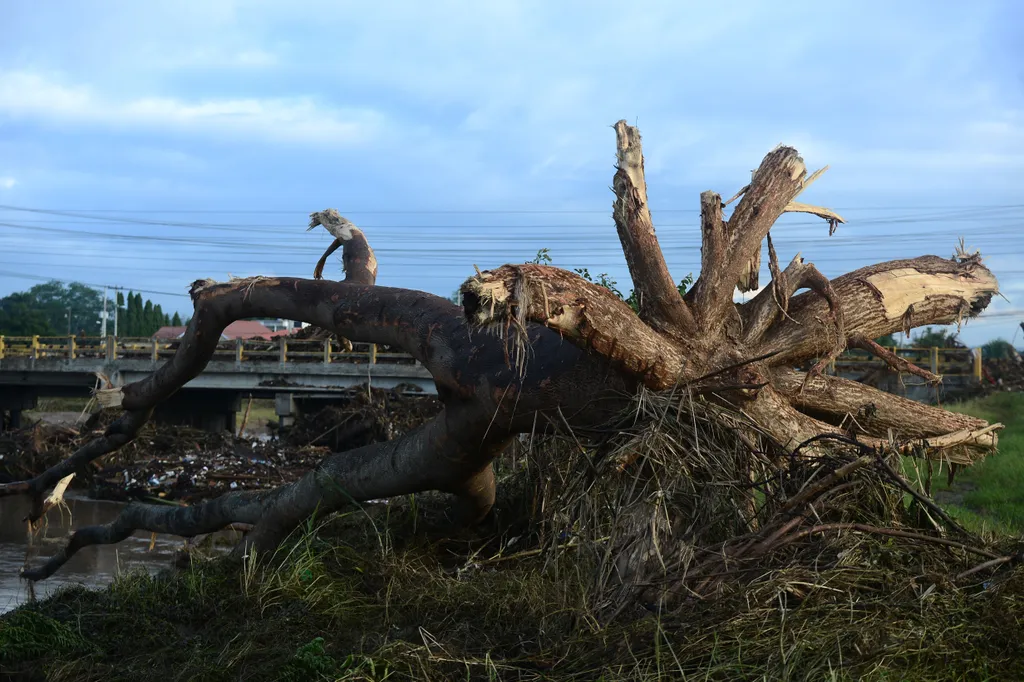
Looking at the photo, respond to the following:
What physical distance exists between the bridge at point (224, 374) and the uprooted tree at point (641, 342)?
1681 centimetres

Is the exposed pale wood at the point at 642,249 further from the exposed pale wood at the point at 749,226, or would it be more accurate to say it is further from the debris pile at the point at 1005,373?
the debris pile at the point at 1005,373

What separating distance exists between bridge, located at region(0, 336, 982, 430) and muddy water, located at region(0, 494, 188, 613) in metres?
10.8

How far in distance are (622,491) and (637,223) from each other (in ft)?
5.16

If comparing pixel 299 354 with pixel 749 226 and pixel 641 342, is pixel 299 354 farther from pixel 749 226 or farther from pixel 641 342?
pixel 641 342

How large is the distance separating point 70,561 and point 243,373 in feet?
51.8

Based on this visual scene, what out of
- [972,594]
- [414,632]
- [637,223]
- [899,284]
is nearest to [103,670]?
[414,632]

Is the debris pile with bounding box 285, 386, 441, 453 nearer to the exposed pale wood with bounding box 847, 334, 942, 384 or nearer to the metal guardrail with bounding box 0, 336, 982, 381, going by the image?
the metal guardrail with bounding box 0, 336, 982, 381

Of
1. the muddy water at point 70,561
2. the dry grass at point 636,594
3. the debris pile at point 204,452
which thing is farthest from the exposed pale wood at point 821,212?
the debris pile at point 204,452

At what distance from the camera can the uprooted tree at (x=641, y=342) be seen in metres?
4.91

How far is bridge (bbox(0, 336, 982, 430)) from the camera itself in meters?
23.8

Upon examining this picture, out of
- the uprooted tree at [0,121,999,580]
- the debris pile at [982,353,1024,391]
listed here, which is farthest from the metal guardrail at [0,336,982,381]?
the uprooted tree at [0,121,999,580]

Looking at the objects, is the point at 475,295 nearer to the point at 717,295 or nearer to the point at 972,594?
the point at 717,295

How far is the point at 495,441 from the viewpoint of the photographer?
5.62 m

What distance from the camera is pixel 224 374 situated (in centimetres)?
2483
